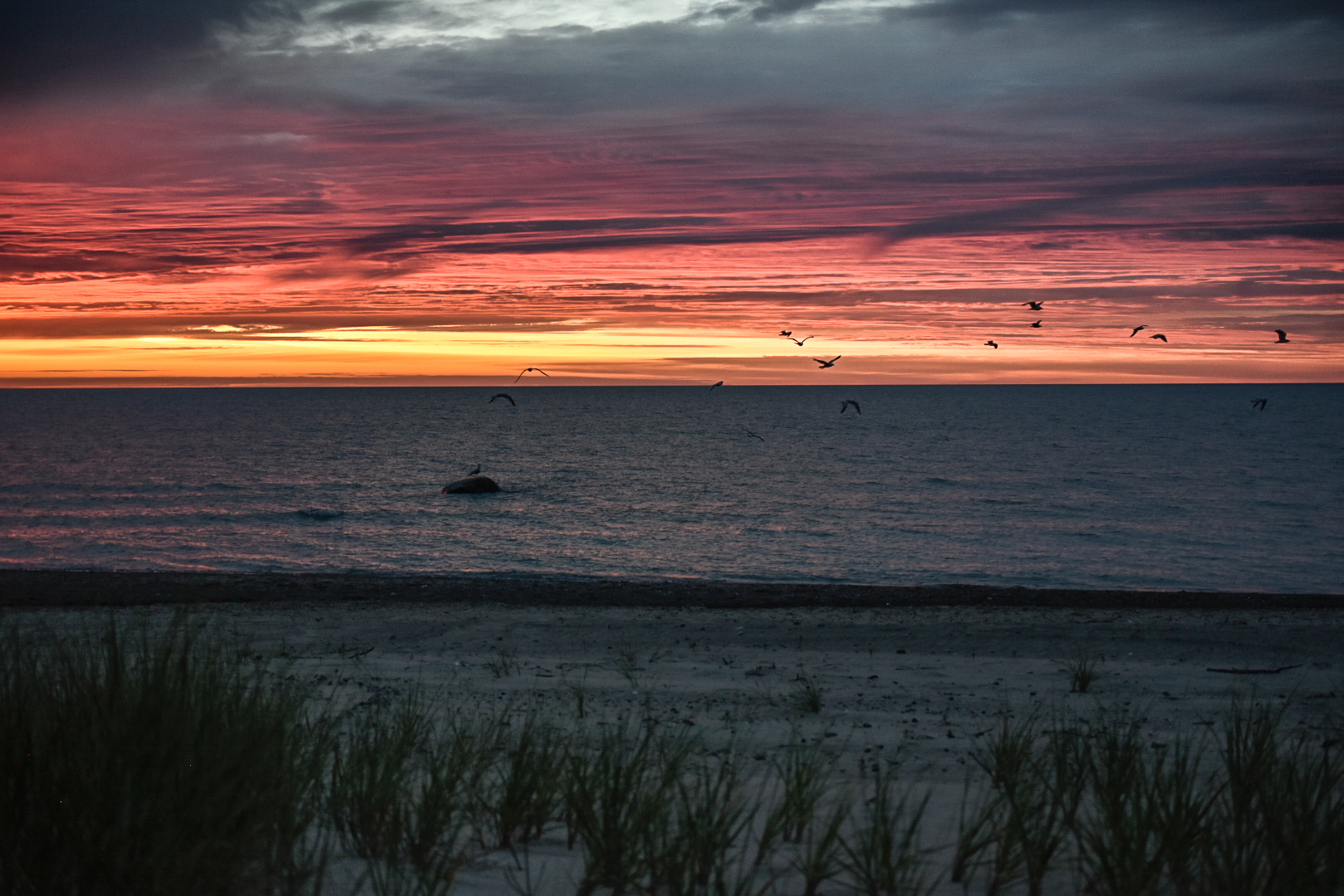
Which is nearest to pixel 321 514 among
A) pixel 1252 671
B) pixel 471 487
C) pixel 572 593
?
pixel 471 487

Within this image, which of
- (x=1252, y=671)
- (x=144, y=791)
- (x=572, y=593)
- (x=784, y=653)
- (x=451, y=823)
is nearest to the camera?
(x=144, y=791)

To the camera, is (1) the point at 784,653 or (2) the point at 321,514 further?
(2) the point at 321,514

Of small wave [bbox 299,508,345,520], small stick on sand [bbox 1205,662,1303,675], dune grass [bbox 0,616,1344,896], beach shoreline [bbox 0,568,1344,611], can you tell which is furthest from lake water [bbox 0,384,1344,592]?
dune grass [bbox 0,616,1344,896]

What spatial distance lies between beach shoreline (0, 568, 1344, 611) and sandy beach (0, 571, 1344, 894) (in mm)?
108

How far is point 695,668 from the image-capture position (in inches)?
455

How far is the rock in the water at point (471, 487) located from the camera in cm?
4481

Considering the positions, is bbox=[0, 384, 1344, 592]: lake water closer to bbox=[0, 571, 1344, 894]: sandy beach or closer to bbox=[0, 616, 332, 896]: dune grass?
bbox=[0, 571, 1344, 894]: sandy beach

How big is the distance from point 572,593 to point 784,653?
326 inches

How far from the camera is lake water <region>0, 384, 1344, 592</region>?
26.8 metres

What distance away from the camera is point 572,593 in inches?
800

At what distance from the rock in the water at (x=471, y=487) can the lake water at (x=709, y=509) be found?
1.00 meters

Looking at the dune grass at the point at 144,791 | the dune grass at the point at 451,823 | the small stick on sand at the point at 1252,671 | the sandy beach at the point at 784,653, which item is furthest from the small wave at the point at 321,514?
the dune grass at the point at 144,791

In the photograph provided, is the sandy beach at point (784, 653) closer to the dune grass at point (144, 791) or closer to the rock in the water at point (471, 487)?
the dune grass at point (144, 791)

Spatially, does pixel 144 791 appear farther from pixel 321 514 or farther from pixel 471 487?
pixel 471 487
